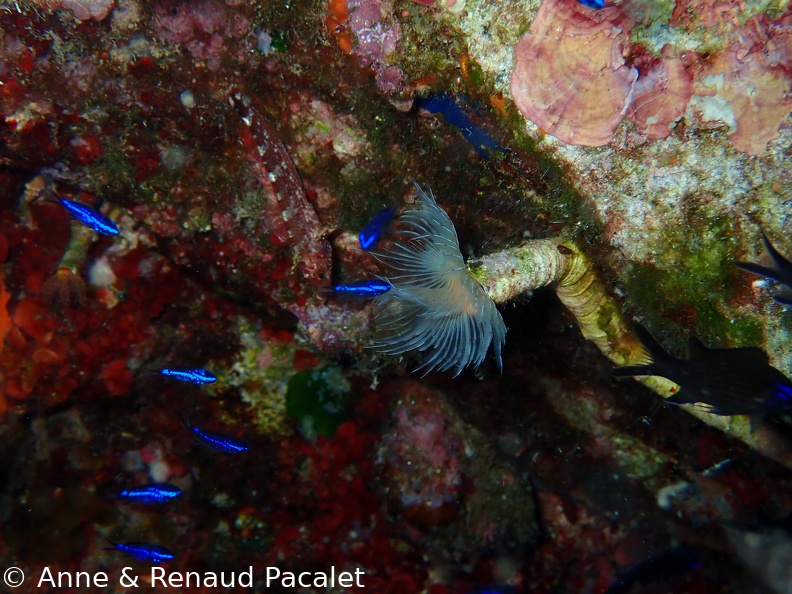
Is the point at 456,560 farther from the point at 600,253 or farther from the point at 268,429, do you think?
the point at 600,253

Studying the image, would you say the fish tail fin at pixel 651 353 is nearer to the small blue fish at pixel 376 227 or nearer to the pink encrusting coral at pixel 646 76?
the pink encrusting coral at pixel 646 76

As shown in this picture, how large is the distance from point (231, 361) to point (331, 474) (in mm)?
1575

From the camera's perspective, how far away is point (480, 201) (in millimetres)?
3111

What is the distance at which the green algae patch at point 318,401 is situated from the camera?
4641 mm

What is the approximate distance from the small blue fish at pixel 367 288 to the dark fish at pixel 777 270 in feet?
6.73

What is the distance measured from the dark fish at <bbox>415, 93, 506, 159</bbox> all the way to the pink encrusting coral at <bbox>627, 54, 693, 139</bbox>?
0.74 meters

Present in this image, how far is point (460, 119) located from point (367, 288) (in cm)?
131

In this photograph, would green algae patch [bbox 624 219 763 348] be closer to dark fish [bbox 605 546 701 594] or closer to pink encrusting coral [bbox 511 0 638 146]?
pink encrusting coral [bbox 511 0 638 146]

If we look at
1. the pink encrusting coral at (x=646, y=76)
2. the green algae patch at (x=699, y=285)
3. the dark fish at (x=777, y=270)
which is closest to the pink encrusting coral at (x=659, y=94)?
the pink encrusting coral at (x=646, y=76)

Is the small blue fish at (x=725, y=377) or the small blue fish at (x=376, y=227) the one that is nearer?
the small blue fish at (x=725, y=377)

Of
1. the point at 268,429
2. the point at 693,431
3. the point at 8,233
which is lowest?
the point at 693,431

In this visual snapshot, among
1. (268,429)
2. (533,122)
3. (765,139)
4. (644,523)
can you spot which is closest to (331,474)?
(268,429)

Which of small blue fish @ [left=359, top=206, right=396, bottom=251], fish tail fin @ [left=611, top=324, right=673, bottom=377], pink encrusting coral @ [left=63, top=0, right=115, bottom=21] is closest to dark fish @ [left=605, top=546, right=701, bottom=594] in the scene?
fish tail fin @ [left=611, top=324, right=673, bottom=377]

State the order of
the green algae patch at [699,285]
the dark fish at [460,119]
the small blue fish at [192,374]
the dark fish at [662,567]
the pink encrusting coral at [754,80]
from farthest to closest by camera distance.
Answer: the dark fish at [662,567] < the small blue fish at [192,374] < the dark fish at [460,119] < the green algae patch at [699,285] < the pink encrusting coral at [754,80]
